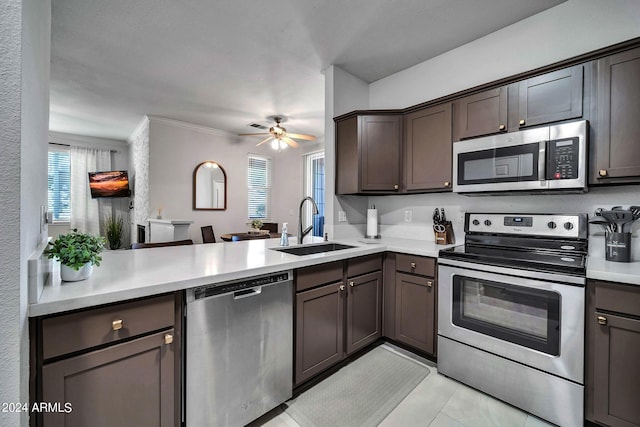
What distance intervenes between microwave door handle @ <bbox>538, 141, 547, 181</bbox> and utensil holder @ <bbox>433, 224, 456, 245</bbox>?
82cm

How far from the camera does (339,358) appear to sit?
1.99 m

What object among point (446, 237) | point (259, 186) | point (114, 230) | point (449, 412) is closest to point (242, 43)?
point (446, 237)

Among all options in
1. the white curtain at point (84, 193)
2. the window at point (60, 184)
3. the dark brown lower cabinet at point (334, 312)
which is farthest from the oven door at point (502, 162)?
the window at point (60, 184)

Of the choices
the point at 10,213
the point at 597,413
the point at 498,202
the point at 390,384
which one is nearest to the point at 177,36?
the point at 10,213

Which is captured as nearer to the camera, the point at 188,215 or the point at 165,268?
the point at 165,268

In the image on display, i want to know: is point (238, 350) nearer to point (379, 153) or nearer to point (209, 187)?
point (379, 153)

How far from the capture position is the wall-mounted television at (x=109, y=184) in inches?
226

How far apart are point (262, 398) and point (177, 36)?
2962mm

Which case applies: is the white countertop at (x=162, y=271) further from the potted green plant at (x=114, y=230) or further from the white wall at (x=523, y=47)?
the potted green plant at (x=114, y=230)

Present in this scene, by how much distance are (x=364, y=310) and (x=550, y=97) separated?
1.99 metres

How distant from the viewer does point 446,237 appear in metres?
2.43

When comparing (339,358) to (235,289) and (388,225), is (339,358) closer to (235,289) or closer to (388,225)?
(235,289)

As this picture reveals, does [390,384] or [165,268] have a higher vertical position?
[165,268]

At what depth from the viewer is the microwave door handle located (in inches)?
68.8
